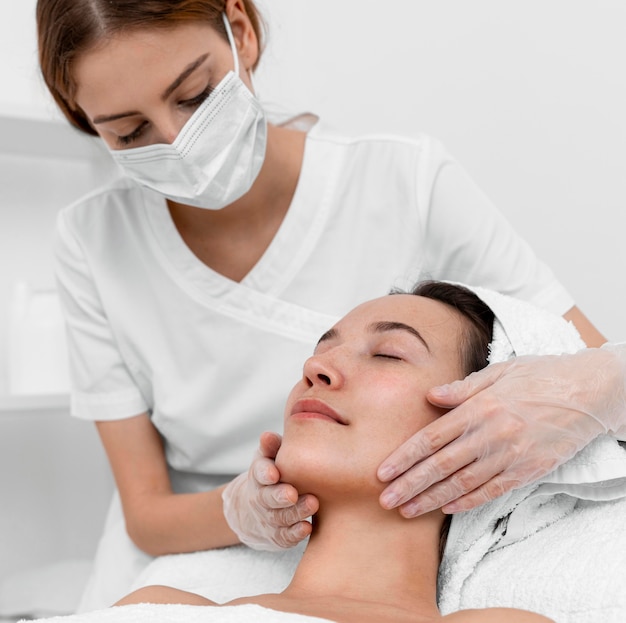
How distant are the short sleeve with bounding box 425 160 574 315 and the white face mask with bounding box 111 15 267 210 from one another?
1.17 ft

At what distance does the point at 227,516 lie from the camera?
142 centimetres

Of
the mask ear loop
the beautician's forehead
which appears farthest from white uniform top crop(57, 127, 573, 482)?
the beautician's forehead

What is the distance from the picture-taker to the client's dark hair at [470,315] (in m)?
1.31

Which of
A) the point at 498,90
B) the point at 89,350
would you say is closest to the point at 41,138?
the point at 89,350

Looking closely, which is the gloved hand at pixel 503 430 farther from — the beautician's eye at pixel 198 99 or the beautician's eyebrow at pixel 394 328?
the beautician's eye at pixel 198 99

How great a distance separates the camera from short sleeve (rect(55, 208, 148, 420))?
1666 mm

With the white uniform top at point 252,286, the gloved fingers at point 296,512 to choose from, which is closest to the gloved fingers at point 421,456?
the gloved fingers at point 296,512

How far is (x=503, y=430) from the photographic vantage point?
1.10 m

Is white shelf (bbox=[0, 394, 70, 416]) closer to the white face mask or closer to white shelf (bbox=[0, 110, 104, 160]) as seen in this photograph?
white shelf (bbox=[0, 110, 104, 160])

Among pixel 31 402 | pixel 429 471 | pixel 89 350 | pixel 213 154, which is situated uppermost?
pixel 213 154

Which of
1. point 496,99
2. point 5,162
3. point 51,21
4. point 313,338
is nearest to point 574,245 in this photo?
point 496,99

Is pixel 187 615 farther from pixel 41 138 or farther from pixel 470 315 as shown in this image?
pixel 41 138

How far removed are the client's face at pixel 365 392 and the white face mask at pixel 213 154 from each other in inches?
14.0

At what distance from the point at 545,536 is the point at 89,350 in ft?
3.06
